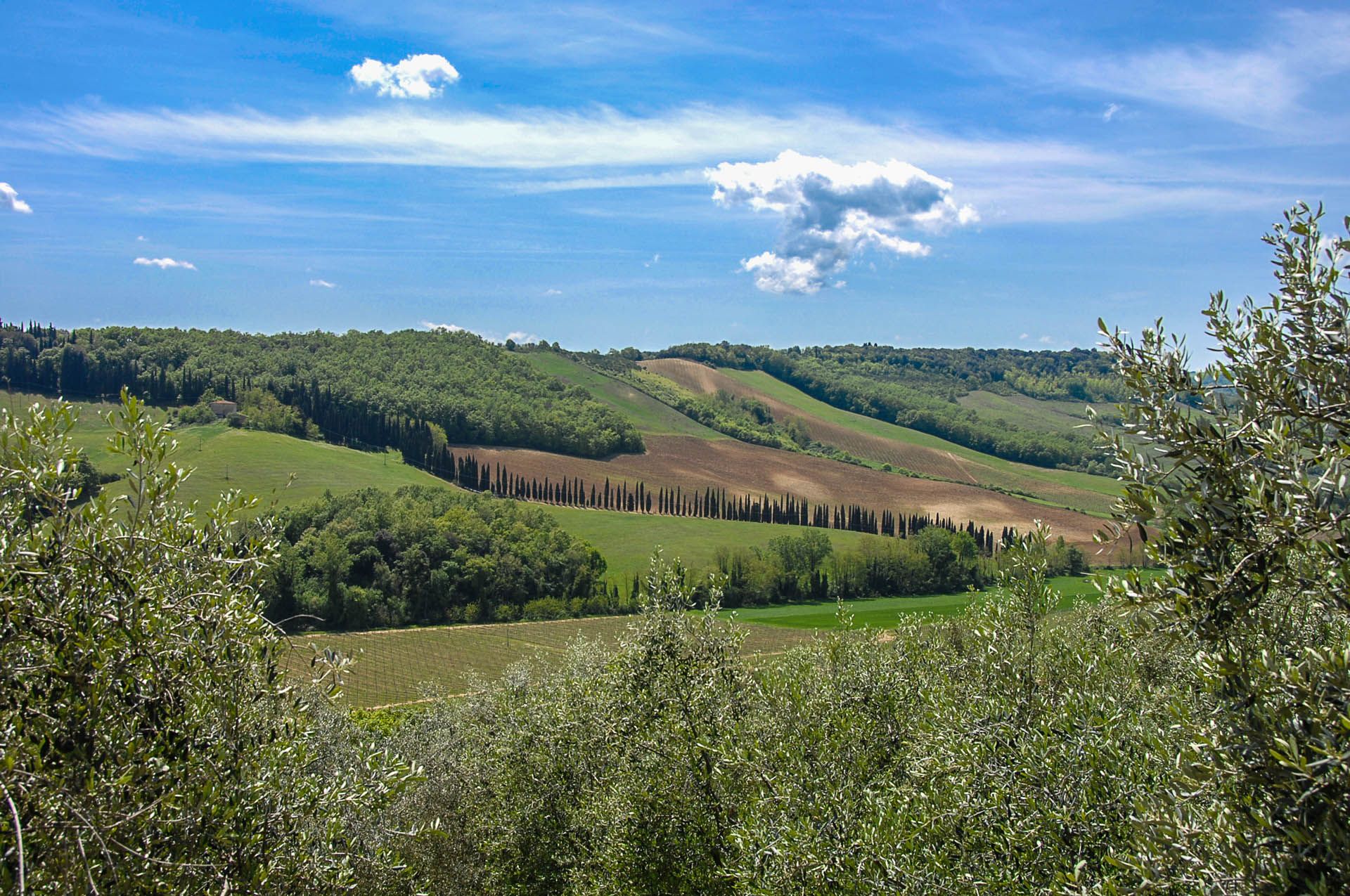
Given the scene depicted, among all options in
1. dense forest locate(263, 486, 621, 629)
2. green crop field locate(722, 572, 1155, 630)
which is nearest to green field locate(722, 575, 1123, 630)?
green crop field locate(722, 572, 1155, 630)

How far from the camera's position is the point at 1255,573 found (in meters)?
7.79

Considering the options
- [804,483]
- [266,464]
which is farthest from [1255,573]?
[804,483]

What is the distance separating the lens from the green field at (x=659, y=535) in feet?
443

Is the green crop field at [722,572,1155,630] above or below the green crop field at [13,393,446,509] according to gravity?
below

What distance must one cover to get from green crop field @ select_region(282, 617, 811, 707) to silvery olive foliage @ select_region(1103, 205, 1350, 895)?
235 feet

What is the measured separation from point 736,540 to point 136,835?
138368 mm

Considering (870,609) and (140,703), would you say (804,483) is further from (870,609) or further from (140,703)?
(140,703)

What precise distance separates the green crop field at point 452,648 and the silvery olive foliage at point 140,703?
67015 mm

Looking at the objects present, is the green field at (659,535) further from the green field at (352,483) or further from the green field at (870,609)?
the green field at (870,609)

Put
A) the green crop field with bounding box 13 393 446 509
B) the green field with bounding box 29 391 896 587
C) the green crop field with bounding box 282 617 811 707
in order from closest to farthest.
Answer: the green crop field with bounding box 282 617 811 707, the green crop field with bounding box 13 393 446 509, the green field with bounding box 29 391 896 587

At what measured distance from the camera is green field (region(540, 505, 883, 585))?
135 metres

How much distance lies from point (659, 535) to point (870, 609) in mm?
41783

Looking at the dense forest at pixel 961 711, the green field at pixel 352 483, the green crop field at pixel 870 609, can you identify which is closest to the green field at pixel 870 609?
the green crop field at pixel 870 609

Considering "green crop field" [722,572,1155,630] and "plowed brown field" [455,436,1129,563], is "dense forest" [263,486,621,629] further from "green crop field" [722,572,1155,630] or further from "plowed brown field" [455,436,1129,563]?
"plowed brown field" [455,436,1129,563]
